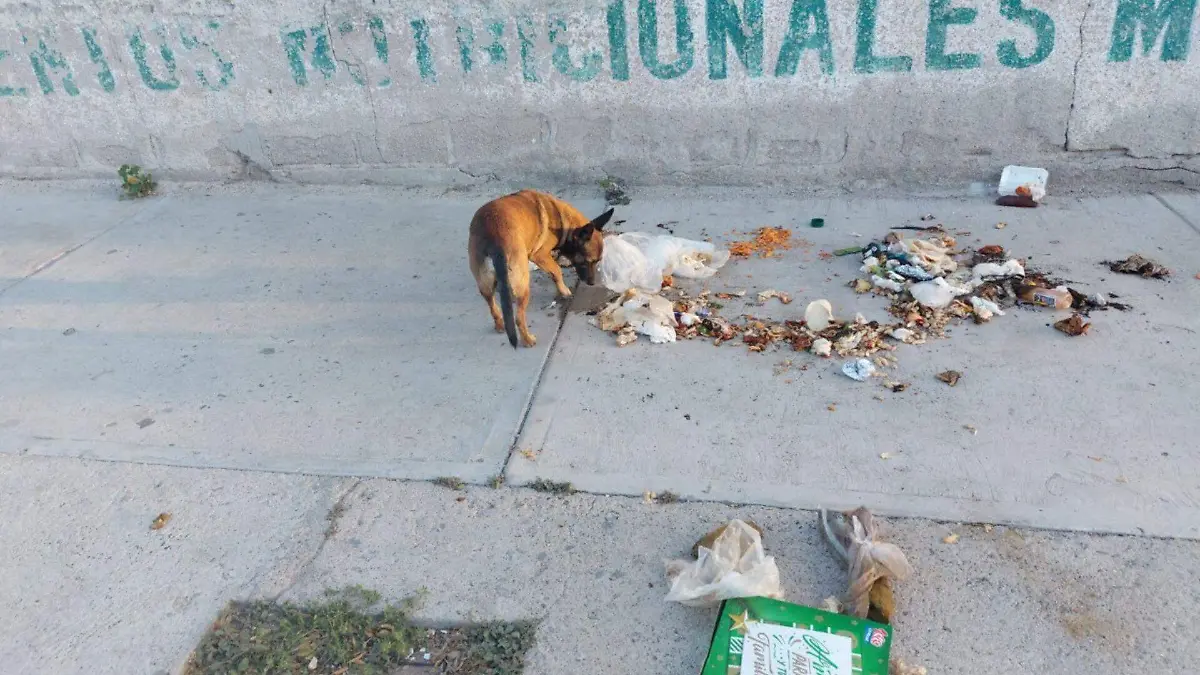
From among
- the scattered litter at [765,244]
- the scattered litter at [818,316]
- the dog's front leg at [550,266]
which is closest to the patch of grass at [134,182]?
the dog's front leg at [550,266]

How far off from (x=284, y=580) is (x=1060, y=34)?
541cm

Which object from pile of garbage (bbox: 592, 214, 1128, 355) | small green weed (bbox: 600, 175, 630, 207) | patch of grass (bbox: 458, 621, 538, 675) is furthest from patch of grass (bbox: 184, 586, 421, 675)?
small green weed (bbox: 600, 175, 630, 207)

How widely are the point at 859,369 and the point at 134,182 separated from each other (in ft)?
19.6

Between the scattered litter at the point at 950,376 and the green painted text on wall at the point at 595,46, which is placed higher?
the green painted text on wall at the point at 595,46

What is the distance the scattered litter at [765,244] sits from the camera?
16.0ft

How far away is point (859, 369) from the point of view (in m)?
3.56

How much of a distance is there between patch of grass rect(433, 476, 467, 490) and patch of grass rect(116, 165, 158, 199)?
195 inches

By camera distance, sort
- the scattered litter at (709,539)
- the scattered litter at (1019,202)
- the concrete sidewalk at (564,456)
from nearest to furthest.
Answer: the concrete sidewalk at (564,456) → the scattered litter at (709,539) → the scattered litter at (1019,202)

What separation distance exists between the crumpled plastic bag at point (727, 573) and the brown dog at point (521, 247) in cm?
155

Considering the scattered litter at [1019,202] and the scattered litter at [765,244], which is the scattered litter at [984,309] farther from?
the scattered litter at [1019,202]

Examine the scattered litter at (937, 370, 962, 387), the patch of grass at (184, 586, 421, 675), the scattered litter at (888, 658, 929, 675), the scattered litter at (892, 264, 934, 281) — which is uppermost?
the scattered litter at (892, 264, 934, 281)

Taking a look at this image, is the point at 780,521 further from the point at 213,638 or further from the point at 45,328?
the point at 45,328

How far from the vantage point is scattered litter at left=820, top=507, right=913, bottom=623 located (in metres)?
2.40

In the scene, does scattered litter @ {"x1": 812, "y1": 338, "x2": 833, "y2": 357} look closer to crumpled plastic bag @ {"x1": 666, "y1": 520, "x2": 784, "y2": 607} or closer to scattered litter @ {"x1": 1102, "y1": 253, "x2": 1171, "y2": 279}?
crumpled plastic bag @ {"x1": 666, "y1": 520, "x2": 784, "y2": 607}
